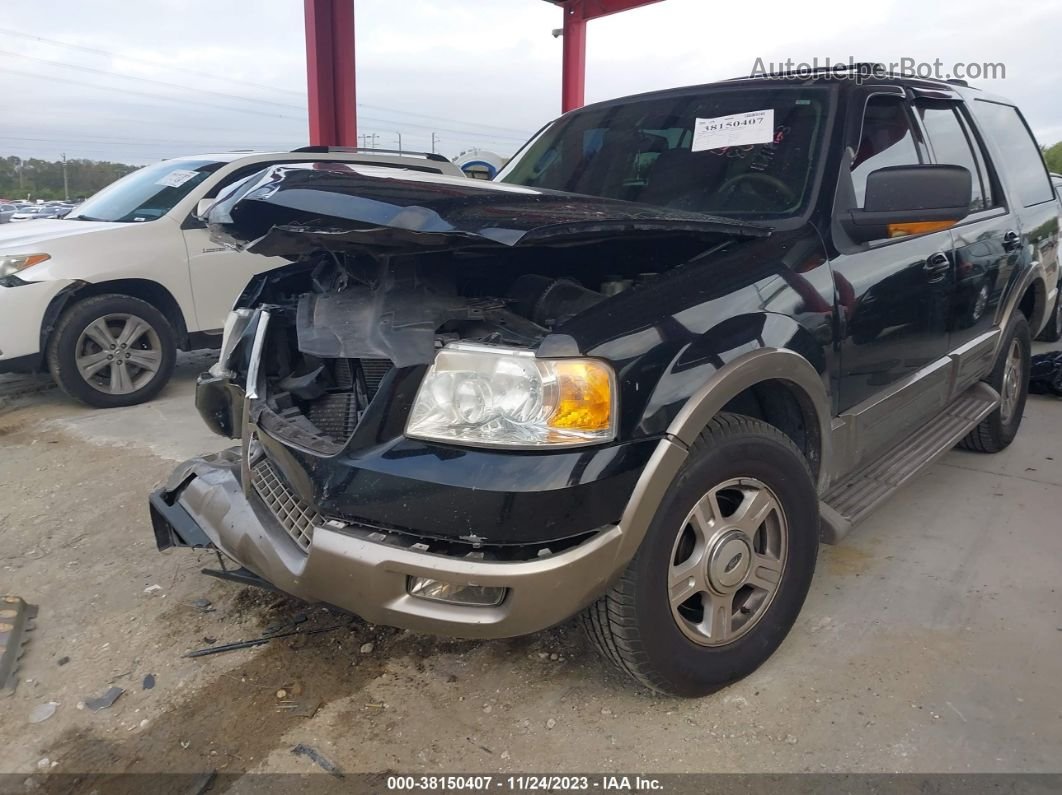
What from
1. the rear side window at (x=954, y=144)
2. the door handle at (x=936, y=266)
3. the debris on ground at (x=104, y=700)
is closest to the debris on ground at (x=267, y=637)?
the debris on ground at (x=104, y=700)

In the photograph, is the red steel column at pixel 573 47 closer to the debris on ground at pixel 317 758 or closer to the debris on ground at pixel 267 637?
the debris on ground at pixel 267 637

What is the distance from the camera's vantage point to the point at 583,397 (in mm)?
1874

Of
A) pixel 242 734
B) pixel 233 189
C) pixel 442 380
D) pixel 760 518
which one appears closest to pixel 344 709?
pixel 242 734

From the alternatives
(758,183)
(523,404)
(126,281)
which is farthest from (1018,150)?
(126,281)

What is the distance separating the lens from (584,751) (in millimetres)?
2133

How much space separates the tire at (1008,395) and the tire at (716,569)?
7.79ft

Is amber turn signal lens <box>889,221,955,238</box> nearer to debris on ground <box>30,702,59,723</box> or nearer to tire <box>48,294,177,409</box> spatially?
debris on ground <box>30,702,59,723</box>

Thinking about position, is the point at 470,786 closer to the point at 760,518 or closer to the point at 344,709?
the point at 344,709

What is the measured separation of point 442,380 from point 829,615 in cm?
171

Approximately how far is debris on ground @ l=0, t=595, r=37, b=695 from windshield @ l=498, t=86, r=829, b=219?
259 centimetres

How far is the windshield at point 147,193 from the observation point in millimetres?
5832

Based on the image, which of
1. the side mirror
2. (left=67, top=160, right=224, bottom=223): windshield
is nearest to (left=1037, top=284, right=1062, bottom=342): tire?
the side mirror

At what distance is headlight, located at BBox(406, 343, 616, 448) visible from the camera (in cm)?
187

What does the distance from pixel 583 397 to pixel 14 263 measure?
4747 millimetres
